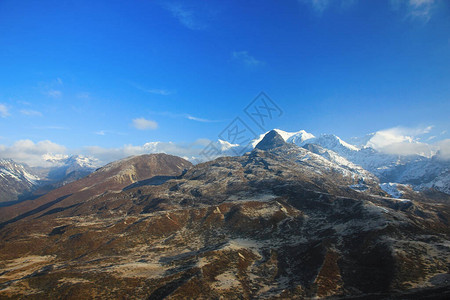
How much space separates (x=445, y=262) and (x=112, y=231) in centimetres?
16969

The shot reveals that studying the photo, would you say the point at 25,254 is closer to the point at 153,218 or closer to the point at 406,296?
the point at 153,218

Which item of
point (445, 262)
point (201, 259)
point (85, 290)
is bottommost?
point (85, 290)

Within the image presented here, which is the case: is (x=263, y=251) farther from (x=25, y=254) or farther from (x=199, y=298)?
(x=25, y=254)

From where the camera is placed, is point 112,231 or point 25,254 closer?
point 25,254

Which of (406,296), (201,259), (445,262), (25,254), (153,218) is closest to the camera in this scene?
(406,296)

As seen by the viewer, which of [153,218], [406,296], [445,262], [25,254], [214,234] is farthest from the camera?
[153,218]

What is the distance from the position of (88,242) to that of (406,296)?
15401 cm

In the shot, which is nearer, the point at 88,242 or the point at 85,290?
the point at 85,290

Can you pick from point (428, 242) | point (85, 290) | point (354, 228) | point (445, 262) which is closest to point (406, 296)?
point (445, 262)

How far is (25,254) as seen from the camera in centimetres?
13750

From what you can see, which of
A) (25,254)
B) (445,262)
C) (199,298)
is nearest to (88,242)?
(25,254)

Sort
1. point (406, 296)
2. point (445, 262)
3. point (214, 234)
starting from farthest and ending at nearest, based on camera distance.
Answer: point (214, 234), point (445, 262), point (406, 296)

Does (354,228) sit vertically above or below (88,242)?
above

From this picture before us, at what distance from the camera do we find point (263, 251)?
122812mm
